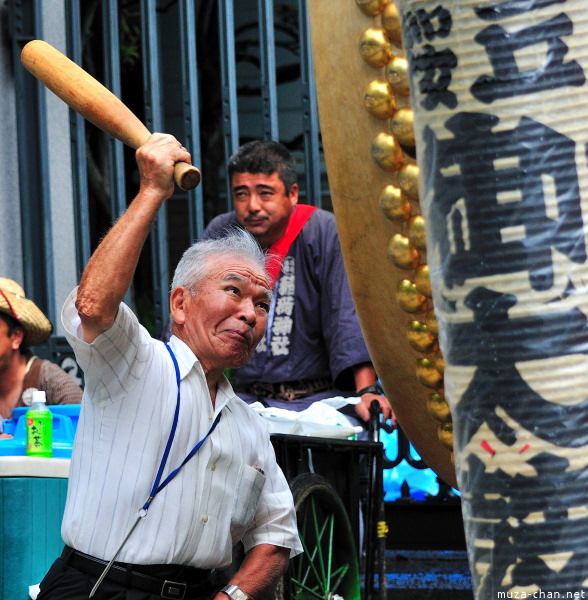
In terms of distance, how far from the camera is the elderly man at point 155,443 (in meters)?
1.95

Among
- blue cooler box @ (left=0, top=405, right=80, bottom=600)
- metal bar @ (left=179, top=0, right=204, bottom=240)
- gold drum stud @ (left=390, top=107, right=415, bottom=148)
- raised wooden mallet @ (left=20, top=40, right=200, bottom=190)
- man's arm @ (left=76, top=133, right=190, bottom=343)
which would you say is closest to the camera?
gold drum stud @ (left=390, top=107, right=415, bottom=148)

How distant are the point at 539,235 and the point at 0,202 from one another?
497 cm

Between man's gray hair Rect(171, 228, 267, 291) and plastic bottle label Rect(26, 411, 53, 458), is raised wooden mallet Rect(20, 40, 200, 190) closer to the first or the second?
man's gray hair Rect(171, 228, 267, 291)

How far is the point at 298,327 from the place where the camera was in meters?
3.89

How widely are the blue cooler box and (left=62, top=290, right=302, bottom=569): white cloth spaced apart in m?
0.79

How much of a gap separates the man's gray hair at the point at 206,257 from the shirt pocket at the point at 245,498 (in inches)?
18.7

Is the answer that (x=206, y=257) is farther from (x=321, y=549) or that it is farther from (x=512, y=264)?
(x=512, y=264)

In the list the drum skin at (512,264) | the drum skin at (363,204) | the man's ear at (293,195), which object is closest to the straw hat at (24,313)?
the man's ear at (293,195)

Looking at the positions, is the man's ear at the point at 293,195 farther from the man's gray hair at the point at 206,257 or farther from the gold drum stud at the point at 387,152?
the gold drum stud at the point at 387,152

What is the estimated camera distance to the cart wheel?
3.15m

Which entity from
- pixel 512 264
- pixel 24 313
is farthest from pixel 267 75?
pixel 512 264

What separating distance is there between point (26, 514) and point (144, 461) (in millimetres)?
981

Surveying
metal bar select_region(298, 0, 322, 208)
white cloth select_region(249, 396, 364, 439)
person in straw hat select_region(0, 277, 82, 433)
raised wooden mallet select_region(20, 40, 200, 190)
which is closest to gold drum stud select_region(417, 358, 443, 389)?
raised wooden mallet select_region(20, 40, 200, 190)

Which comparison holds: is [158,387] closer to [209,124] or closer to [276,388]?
[276,388]
